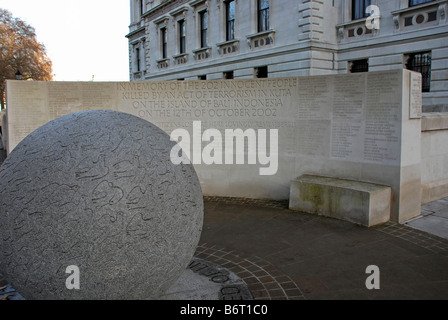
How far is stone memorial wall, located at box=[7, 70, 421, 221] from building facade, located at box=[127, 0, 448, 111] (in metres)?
10.3

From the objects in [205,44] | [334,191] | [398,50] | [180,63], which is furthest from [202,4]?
[334,191]

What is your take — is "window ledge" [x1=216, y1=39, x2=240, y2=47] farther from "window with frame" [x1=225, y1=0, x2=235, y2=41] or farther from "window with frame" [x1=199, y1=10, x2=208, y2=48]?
"window with frame" [x1=199, y1=10, x2=208, y2=48]

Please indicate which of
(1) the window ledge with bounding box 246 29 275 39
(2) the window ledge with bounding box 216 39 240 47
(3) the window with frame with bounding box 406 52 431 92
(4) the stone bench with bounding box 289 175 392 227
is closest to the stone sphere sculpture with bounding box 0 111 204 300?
(4) the stone bench with bounding box 289 175 392 227

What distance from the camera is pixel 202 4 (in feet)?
94.2

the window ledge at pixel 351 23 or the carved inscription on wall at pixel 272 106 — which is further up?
the window ledge at pixel 351 23

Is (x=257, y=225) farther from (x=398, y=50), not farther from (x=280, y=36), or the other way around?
(x=280, y=36)

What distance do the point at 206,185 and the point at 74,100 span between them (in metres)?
4.15

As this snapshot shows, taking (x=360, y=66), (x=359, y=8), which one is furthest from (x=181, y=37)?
(x=360, y=66)

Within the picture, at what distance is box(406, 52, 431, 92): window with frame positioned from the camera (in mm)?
17391

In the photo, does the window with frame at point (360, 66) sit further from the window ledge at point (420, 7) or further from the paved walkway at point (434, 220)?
the paved walkway at point (434, 220)

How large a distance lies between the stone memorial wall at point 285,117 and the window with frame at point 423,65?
11.7 m

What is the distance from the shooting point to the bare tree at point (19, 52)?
116ft

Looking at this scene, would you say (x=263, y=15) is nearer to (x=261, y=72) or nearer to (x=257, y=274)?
Result: (x=261, y=72)

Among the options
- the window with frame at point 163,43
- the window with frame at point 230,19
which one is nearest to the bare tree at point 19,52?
the window with frame at point 163,43
